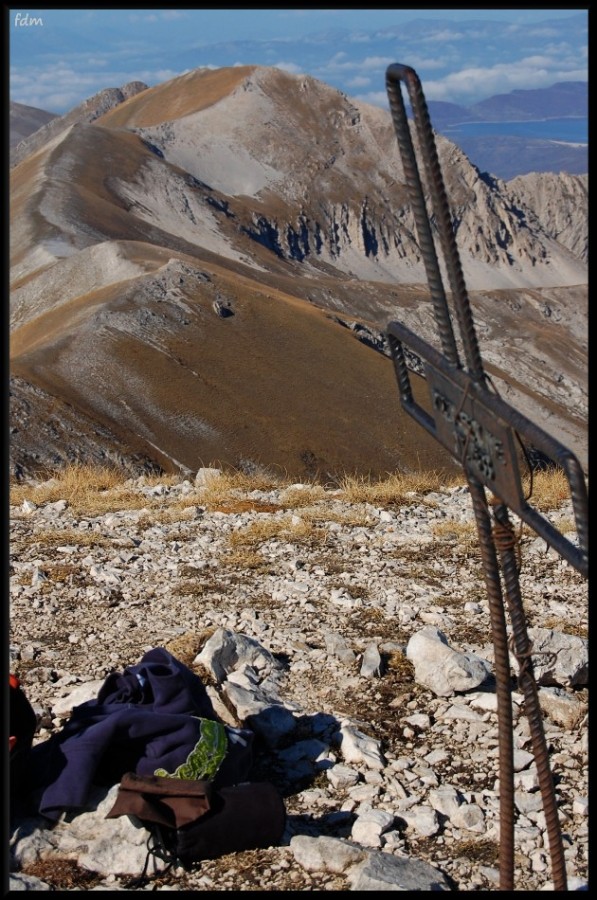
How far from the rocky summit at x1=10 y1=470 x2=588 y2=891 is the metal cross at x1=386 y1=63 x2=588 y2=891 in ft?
3.07

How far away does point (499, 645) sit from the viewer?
3309 mm

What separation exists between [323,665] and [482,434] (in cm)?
344

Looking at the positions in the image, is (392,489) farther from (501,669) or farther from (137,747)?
(501,669)

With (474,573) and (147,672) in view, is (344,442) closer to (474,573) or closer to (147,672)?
(474,573)

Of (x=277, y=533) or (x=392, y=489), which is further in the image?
(x=392, y=489)

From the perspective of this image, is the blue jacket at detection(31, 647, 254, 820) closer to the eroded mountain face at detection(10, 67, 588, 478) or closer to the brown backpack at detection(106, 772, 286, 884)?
the brown backpack at detection(106, 772, 286, 884)

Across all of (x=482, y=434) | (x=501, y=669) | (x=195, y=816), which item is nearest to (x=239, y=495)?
(x=195, y=816)

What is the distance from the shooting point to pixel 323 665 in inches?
235

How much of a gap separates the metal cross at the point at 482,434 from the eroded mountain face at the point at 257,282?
190 cm

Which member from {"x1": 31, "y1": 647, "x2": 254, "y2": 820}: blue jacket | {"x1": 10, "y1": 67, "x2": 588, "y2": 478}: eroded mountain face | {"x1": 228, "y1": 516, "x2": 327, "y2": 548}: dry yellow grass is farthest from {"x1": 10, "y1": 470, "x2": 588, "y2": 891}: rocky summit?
{"x1": 10, "y1": 67, "x2": 588, "y2": 478}: eroded mountain face

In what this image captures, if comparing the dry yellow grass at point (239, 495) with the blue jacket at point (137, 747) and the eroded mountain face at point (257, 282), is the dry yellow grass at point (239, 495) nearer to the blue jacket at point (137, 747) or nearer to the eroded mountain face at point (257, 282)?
the eroded mountain face at point (257, 282)

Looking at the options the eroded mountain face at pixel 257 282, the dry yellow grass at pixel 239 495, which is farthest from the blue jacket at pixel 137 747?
the dry yellow grass at pixel 239 495

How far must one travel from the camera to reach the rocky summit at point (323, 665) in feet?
13.4

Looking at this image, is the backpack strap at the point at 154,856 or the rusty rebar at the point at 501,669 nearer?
the rusty rebar at the point at 501,669
